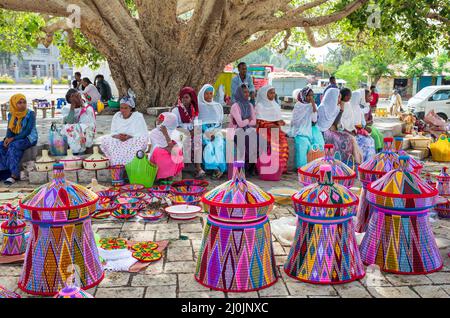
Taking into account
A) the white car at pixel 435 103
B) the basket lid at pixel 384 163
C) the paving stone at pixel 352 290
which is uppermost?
the white car at pixel 435 103

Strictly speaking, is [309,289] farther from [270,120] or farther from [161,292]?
[270,120]

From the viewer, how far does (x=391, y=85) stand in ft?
137

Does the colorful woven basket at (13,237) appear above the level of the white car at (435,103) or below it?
below

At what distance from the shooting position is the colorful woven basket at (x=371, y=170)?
15.4 feet

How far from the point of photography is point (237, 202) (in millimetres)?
3330

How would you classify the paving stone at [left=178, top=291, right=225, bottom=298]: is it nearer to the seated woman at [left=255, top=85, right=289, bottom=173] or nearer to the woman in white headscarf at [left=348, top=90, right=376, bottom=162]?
the seated woman at [left=255, top=85, right=289, bottom=173]

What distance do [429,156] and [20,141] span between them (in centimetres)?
896

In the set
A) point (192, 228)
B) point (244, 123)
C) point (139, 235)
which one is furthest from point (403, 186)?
point (244, 123)

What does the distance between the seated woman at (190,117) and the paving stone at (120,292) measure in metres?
3.96

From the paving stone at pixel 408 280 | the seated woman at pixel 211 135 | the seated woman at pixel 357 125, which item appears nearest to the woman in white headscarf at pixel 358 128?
the seated woman at pixel 357 125

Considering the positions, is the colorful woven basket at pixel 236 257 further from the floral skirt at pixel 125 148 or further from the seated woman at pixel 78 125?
the seated woman at pixel 78 125

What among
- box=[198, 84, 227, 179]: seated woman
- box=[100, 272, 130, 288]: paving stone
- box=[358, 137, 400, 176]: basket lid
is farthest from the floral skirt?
box=[358, 137, 400, 176]: basket lid

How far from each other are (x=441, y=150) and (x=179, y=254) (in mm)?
7928

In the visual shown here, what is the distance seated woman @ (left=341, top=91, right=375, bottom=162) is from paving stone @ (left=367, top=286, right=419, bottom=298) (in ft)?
16.6
